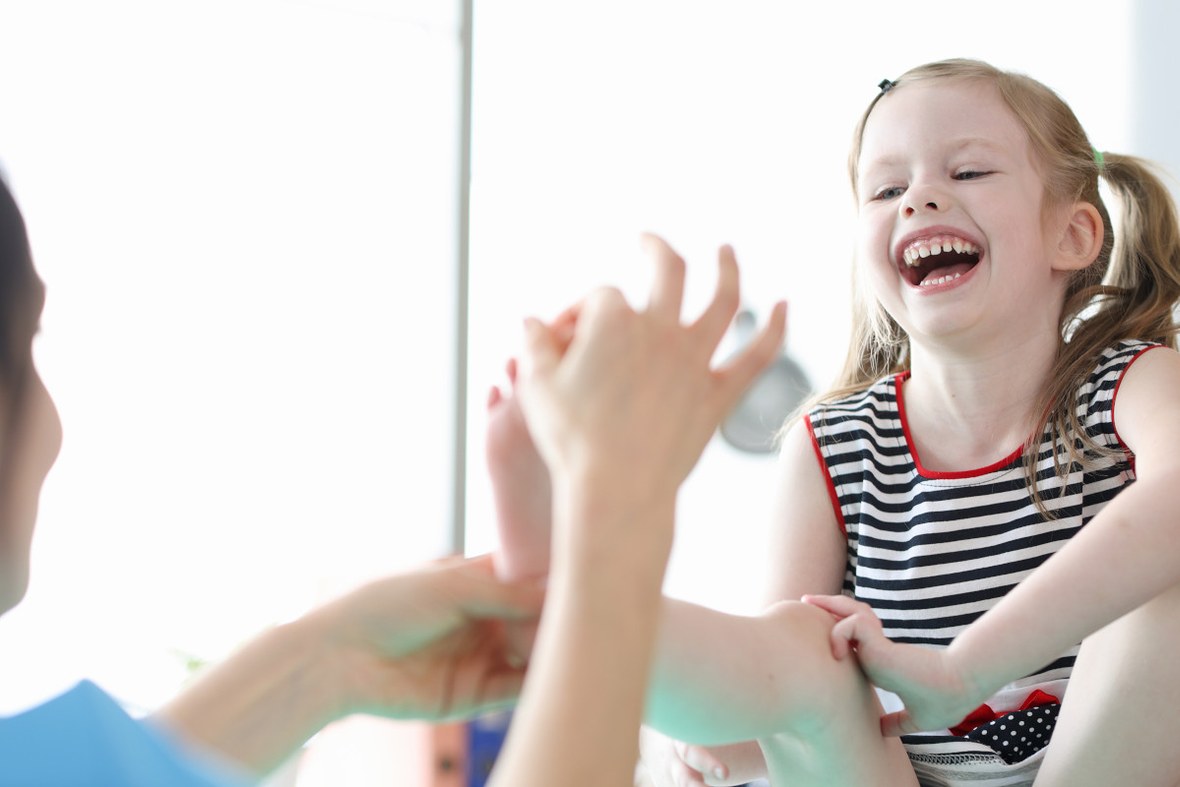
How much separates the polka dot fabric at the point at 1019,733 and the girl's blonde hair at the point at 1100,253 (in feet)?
0.80

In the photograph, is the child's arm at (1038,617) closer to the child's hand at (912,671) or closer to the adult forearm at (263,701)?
the child's hand at (912,671)

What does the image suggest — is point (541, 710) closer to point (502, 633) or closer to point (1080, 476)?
point (502, 633)

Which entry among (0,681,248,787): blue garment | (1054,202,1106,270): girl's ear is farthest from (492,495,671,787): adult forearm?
(1054,202,1106,270): girl's ear

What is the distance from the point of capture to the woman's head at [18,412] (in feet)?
2.23

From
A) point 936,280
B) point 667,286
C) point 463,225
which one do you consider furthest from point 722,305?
point 463,225

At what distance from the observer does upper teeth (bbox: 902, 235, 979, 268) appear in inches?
51.7

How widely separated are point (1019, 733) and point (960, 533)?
256 mm

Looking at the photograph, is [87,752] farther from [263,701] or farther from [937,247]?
[937,247]

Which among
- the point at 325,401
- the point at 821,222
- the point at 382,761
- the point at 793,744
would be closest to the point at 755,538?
the point at 821,222

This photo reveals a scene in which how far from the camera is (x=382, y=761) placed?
229cm

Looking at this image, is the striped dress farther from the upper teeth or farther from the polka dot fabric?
the upper teeth

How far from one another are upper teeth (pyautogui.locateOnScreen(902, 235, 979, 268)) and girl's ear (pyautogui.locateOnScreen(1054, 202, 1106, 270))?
17 centimetres

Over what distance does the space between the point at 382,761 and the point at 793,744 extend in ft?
4.97

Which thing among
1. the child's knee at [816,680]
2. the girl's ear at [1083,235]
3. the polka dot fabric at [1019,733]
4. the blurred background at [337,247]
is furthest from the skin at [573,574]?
the blurred background at [337,247]
